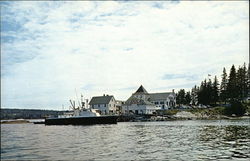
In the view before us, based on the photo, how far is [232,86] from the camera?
120 metres

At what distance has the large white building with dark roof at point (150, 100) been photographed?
130500 mm

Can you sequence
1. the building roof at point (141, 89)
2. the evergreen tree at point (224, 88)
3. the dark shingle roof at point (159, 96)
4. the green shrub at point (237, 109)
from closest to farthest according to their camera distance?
the green shrub at point (237, 109) < the evergreen tree at point (224, 88) < the dark shingle roof at point (159, 96) < the building roof at point (141, 89)

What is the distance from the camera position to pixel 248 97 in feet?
431

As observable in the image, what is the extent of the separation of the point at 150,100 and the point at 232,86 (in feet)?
136

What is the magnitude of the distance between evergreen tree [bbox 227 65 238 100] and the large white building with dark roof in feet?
105

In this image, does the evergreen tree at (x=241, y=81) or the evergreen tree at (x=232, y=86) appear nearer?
the evergreen tree at (x=232, y=86)

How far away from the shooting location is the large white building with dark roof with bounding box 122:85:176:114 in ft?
428

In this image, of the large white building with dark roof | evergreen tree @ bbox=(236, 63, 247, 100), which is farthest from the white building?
evergreen tree @ bbox=(236, 63, 247, 100)

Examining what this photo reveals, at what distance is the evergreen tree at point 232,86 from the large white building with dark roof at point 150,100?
31996 millimetres

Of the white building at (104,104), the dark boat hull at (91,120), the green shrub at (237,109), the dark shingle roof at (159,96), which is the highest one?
the dark shingle roof at (159,96)

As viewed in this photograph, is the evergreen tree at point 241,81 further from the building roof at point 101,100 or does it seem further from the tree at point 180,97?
the building roof at point 101,100

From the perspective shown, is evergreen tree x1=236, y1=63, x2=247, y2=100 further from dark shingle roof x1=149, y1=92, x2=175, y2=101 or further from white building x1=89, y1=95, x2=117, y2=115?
white building x1=89, y1=95, x2=117, y2=115

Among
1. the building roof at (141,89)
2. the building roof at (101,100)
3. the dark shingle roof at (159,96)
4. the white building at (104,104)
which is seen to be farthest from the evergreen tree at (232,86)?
the building roof at (101,100)

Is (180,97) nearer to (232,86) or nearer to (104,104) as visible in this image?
(232,86)
